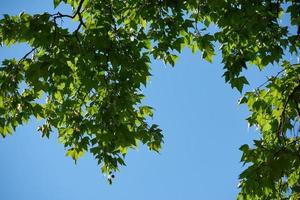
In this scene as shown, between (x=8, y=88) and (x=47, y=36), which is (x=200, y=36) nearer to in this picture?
(x=47, y=36)

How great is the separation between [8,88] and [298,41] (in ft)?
16.8

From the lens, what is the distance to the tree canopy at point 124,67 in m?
6.59

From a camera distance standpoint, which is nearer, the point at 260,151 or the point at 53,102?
the point at 260,151

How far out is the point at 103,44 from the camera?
6.61 metres

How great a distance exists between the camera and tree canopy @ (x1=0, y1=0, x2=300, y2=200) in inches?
259

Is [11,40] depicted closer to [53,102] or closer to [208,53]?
[53,102]

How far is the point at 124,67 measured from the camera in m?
6.68

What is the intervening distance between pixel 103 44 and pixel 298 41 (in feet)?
11.7

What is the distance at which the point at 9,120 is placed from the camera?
7.21 m

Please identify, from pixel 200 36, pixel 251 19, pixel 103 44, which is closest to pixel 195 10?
pixel 200 36

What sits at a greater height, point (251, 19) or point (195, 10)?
point (195, 10)

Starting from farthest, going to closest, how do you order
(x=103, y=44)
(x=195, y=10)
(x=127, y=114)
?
(x=195, y=10) < (x=127, y=114) < (x=103, y=44)

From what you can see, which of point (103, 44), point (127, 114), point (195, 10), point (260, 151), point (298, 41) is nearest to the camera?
point (260, 151)

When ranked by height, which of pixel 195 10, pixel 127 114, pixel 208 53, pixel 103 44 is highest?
pixel 195 10
